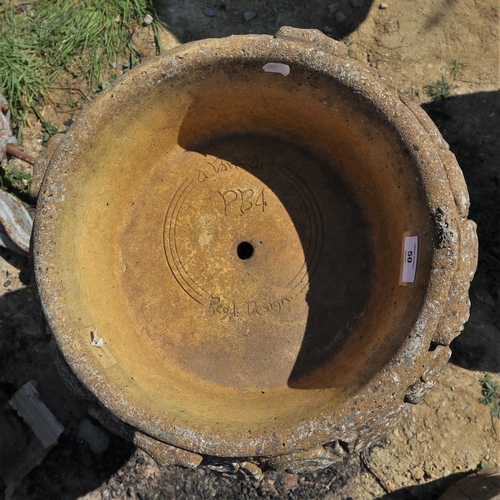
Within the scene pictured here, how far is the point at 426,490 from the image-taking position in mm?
2240

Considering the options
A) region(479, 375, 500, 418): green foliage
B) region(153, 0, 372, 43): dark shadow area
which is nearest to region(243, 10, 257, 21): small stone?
region(153, 0, 372, 43): dark shadow area

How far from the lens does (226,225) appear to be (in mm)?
1885

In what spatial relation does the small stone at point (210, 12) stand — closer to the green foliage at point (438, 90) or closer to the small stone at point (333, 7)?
the small stone at point (333, 7)

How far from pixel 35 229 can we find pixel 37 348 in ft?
3.63

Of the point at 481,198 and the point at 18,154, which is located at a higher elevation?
the point at 18,154

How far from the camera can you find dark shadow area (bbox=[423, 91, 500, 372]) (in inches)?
89.3

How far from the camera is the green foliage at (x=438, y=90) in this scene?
2.38 metres

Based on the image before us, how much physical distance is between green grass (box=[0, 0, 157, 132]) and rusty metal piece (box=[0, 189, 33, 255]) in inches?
18.0

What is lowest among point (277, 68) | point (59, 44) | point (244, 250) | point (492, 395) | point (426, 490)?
point (426, 490)

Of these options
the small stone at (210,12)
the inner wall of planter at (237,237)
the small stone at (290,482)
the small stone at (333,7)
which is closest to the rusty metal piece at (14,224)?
the inner wall of planter at (237,237)

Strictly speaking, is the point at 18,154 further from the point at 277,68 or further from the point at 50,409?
the point at 277,68

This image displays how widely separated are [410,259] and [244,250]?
2.06ft

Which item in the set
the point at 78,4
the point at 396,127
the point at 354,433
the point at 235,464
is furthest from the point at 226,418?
the point at 78,4

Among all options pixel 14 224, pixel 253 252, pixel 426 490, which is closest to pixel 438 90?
pixel 253 252
